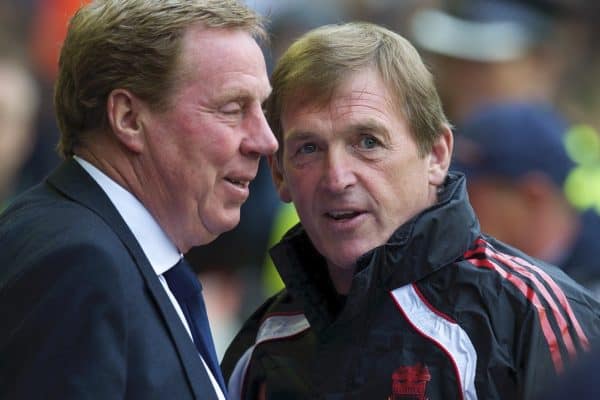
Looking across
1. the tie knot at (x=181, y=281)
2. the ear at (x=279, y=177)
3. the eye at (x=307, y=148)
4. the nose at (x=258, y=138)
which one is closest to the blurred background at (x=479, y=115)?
the ear at (x=279, y=177)

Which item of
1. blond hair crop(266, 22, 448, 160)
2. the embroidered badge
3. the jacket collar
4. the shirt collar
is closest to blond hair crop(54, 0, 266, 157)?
the shirt collar

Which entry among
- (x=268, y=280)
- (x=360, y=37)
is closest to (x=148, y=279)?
(x=360, y=37)

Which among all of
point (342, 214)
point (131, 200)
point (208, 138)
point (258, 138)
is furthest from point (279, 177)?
point (131, 200)

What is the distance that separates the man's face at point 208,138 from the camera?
10.6ft

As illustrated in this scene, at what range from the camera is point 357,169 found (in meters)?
3.51

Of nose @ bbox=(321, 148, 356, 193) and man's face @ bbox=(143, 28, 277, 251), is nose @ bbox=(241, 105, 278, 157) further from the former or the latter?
nose @ bbox=(321, 148, 356, 193)

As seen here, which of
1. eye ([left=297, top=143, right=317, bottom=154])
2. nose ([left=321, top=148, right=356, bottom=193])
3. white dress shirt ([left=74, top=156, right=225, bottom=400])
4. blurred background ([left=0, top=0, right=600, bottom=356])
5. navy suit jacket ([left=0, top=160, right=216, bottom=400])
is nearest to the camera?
navy suit jacket ([left=0, top=160, right=216, bottom=400])

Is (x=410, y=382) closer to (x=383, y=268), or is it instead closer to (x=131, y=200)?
(x=383, y=268)

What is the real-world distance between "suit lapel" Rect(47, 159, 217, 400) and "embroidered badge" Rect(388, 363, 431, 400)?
0.52 metres

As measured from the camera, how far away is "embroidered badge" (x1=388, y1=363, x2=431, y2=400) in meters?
3.26

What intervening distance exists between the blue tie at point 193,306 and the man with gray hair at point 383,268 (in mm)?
365

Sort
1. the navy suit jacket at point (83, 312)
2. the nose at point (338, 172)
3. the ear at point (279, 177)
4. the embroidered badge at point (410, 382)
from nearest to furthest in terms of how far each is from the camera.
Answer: the navy suit jacket at point (83, 312), the embroidered badge at point (410, 382), the nose at point (338, 172), the ear at point (279, 177)

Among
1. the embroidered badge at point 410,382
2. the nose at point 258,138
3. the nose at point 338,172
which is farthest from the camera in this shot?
the nose at point 338,172

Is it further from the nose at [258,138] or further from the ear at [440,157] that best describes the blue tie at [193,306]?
the ear at [440,157]
